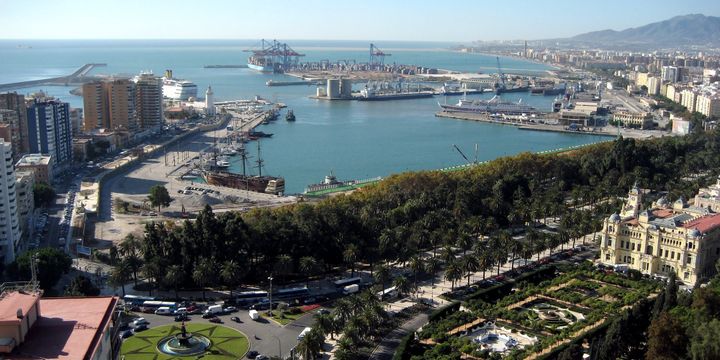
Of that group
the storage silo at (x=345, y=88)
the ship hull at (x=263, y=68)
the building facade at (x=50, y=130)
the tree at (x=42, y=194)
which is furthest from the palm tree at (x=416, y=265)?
the ship hull at (x=263, y=68)

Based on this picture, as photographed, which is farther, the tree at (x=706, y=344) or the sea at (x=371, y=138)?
the sea at (x=371, y=138)

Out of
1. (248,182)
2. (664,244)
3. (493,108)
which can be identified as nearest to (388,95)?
(493,108)

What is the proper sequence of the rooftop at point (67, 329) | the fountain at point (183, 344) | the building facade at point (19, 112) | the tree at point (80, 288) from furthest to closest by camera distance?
the building facade at point (19, 112), the tree at point (80, 288), the fountain at point (183, 344), the rooftop at point (67, 329)

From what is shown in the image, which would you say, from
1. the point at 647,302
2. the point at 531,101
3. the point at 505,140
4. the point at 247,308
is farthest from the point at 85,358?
the point at 531,101

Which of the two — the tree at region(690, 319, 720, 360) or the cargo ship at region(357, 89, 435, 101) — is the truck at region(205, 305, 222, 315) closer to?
the tree at region(690, 319, 720, 360)

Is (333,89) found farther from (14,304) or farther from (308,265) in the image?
(14,304)

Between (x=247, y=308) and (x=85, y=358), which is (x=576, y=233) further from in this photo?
(x=85, y=358)

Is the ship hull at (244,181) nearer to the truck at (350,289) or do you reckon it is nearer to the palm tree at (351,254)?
the palm tree at (351,254)
